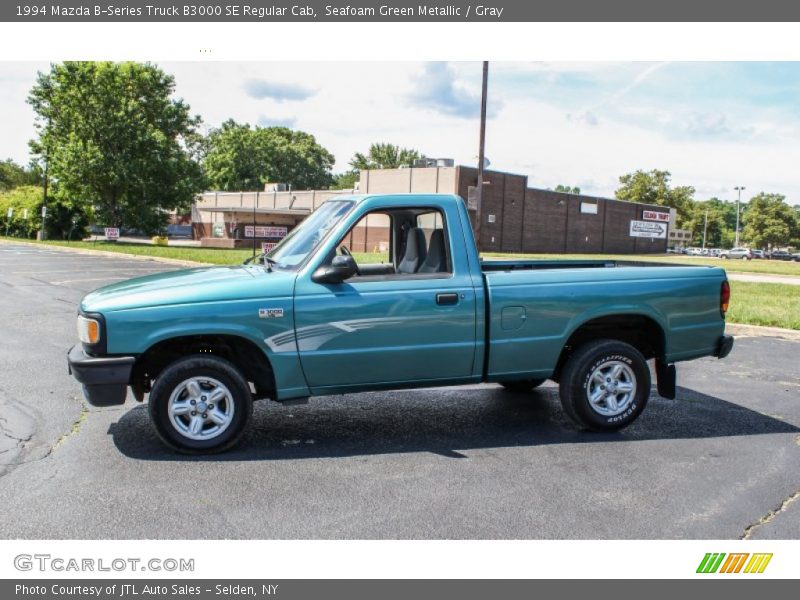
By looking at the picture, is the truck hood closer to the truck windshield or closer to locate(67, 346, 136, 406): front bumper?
the truck windshield

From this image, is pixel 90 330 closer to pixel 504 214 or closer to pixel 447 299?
pixel 447 299

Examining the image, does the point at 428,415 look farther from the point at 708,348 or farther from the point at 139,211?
the point at 139,211

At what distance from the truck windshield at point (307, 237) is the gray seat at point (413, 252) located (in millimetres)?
669

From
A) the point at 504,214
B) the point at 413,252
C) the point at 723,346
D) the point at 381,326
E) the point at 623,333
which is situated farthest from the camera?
the point at 504,214

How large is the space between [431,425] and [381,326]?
3.94ft

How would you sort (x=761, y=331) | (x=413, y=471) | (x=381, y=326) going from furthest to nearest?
(x=761, y=331) < (x=381, y=326) < (x=413, y=471)

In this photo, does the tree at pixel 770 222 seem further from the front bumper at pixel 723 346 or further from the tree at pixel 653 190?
the front bumper at pixel 723 346

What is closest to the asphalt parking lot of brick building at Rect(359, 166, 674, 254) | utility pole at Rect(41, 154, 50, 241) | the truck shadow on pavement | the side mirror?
the truck shadow on pavement

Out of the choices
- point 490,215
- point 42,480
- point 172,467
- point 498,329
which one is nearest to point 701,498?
point 498,329

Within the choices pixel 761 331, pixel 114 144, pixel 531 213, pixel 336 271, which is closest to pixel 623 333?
pixel 336 271

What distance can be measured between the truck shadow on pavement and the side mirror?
128cm

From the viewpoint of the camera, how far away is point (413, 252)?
5871 mm

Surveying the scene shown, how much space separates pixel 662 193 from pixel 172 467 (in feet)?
335

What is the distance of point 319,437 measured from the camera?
17.9 feet
